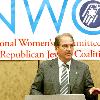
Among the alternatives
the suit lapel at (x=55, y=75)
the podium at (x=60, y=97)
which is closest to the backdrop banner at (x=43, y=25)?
the suit lapel at (x=55, y=75)

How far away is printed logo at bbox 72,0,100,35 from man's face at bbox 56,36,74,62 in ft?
2.50

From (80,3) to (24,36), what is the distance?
0.74 meters

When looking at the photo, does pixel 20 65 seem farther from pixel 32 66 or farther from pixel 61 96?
pixel 61 96

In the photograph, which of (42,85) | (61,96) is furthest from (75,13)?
(61,96)

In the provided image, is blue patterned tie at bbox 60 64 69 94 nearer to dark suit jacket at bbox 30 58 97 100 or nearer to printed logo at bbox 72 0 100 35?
dark suit jacket at bbox 30 58 97 100

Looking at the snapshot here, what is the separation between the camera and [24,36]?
363cm

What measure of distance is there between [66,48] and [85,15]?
0.86m

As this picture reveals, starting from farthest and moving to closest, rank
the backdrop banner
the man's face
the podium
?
1. the backdrop banner
2. the man's face
3. the podium

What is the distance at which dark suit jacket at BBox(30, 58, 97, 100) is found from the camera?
2.93 meters

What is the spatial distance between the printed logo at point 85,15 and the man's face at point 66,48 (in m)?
0.76

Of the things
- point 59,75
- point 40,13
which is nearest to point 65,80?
point 59,75

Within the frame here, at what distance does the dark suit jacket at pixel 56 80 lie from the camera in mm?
2932

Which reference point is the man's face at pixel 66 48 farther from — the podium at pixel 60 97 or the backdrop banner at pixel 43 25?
the podium at pixel 60 97

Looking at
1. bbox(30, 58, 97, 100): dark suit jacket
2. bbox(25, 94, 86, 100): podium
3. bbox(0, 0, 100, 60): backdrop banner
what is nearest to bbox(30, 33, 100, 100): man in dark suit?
bbox(30, 58, 97, 100): dark suit jacket
